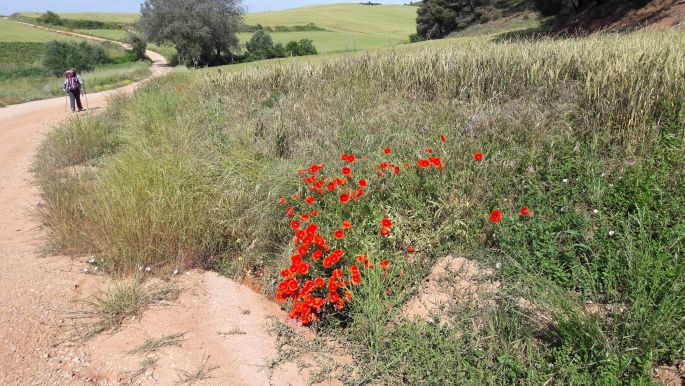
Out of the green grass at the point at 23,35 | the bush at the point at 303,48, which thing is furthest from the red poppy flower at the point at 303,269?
the green grass at the point at 23,35

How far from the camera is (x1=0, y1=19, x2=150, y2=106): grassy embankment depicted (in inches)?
912

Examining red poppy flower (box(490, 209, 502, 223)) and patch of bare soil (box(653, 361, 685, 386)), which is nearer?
patch of bare soil (box(653, 361, 685, 386))

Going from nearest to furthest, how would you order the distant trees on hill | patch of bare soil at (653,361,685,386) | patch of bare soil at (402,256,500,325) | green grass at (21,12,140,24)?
patch of bare soil at (653,361,685,386) → patch of bare soil at (402,256,500,325) → the distant trees on hill → green grass at (21,12,140,24)

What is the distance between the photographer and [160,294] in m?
3.86

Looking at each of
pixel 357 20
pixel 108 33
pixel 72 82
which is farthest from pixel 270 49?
pixel 108 33

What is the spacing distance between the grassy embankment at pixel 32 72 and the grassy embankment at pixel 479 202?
57.4 ft

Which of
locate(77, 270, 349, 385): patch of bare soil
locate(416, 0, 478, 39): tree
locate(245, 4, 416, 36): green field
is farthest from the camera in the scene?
locate(245, 4, 416, 36): green field

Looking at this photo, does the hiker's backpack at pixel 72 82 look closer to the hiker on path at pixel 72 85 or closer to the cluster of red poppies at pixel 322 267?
the hiker on path at pixel 72 85

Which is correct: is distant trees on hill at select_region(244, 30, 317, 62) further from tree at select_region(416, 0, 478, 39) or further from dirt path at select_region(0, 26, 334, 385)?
dirt path at select_region(0, 26, 334, 385)

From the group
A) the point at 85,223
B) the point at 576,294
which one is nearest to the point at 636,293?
the point at 576,294

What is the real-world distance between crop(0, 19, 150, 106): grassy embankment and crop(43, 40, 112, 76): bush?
0.94 m

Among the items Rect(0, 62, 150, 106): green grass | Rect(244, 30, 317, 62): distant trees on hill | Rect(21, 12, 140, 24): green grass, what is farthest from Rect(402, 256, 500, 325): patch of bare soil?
Rect(21, 12, 140, 24): green grass

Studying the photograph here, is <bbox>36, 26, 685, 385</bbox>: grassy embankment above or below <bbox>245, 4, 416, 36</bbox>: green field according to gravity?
below

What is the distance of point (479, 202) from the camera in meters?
4.01
